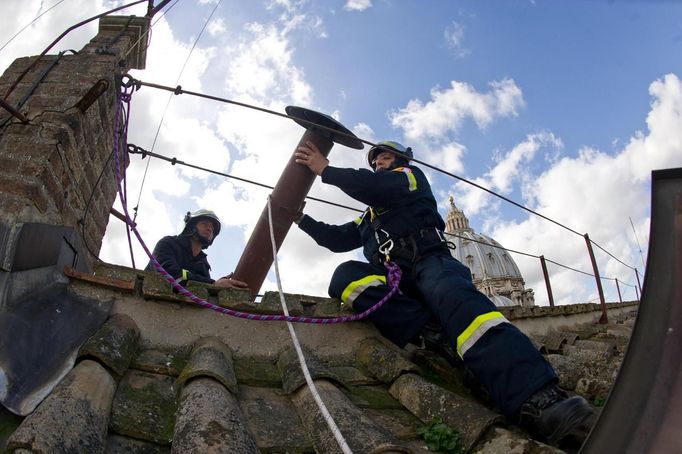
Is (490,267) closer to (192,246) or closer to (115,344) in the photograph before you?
(192,246)

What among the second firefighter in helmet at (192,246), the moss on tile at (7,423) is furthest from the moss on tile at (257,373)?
the second firefighter in helmet at (192,246)

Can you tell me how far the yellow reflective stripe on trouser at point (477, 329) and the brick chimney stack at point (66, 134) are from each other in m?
2.34

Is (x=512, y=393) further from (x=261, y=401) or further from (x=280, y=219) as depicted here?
(x=280, y=219)

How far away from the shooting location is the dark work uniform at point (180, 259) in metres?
4.62

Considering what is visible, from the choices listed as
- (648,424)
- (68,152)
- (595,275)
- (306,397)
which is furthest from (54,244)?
(595,275)

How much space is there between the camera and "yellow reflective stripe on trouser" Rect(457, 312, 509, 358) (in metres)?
2.35

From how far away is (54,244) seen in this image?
2.66 m

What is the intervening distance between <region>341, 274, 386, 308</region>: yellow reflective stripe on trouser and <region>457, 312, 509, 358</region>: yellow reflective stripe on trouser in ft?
2.47

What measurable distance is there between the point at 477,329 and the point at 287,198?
5.47ft

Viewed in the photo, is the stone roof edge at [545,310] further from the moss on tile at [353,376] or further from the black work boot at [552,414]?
the black work boot at [552,414]

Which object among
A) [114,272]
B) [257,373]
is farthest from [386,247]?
[114,272]

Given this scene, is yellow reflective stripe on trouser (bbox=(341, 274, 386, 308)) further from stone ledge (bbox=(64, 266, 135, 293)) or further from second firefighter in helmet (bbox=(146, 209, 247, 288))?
second firefighter in helmet (bbox=(146, 209, 247, 288))

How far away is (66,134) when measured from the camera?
2906mm

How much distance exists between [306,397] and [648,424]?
151cm
